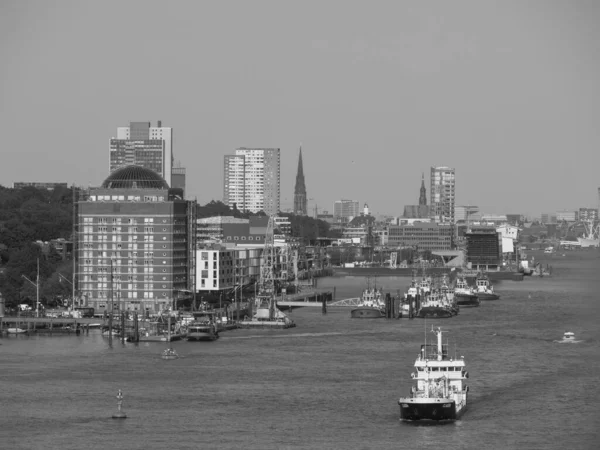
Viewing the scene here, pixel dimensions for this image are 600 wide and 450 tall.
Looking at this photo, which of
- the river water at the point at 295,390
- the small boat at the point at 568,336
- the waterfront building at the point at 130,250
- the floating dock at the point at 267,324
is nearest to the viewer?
the river water at the point at 295,390

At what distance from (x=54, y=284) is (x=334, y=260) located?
101m

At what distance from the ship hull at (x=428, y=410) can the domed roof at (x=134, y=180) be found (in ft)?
145

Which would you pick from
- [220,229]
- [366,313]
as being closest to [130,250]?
[366,313]

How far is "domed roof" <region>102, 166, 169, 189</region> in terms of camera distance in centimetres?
9223

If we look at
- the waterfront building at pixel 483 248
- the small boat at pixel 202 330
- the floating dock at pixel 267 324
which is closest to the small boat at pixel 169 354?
the small boat at pixel 202 330

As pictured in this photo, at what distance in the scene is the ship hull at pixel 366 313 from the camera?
93.6 m

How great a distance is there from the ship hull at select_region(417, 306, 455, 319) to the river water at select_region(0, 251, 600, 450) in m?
7.69

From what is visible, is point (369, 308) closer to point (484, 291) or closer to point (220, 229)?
point (484, 291)

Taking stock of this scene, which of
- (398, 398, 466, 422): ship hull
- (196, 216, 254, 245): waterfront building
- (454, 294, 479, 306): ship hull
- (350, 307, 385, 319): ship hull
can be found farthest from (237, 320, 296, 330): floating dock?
(196, 216, 254, 245): waterfront building

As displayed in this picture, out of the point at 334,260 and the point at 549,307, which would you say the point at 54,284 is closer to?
the point at 549,307

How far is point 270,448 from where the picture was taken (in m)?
46.8

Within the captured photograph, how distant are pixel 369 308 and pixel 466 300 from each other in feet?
54.5

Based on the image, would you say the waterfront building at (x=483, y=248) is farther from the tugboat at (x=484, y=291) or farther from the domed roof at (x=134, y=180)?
the domed roof at (x=134, y=180)

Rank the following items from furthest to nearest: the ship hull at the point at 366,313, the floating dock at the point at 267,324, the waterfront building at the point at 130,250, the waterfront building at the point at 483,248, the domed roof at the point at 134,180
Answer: the waterfront building at the point at 483,248 < the ship hull at the point at 366,313 < the domed roof at the point at 134,180 < the waterfront building at the point at 130,250 < the floating dock at the point at 267,324
